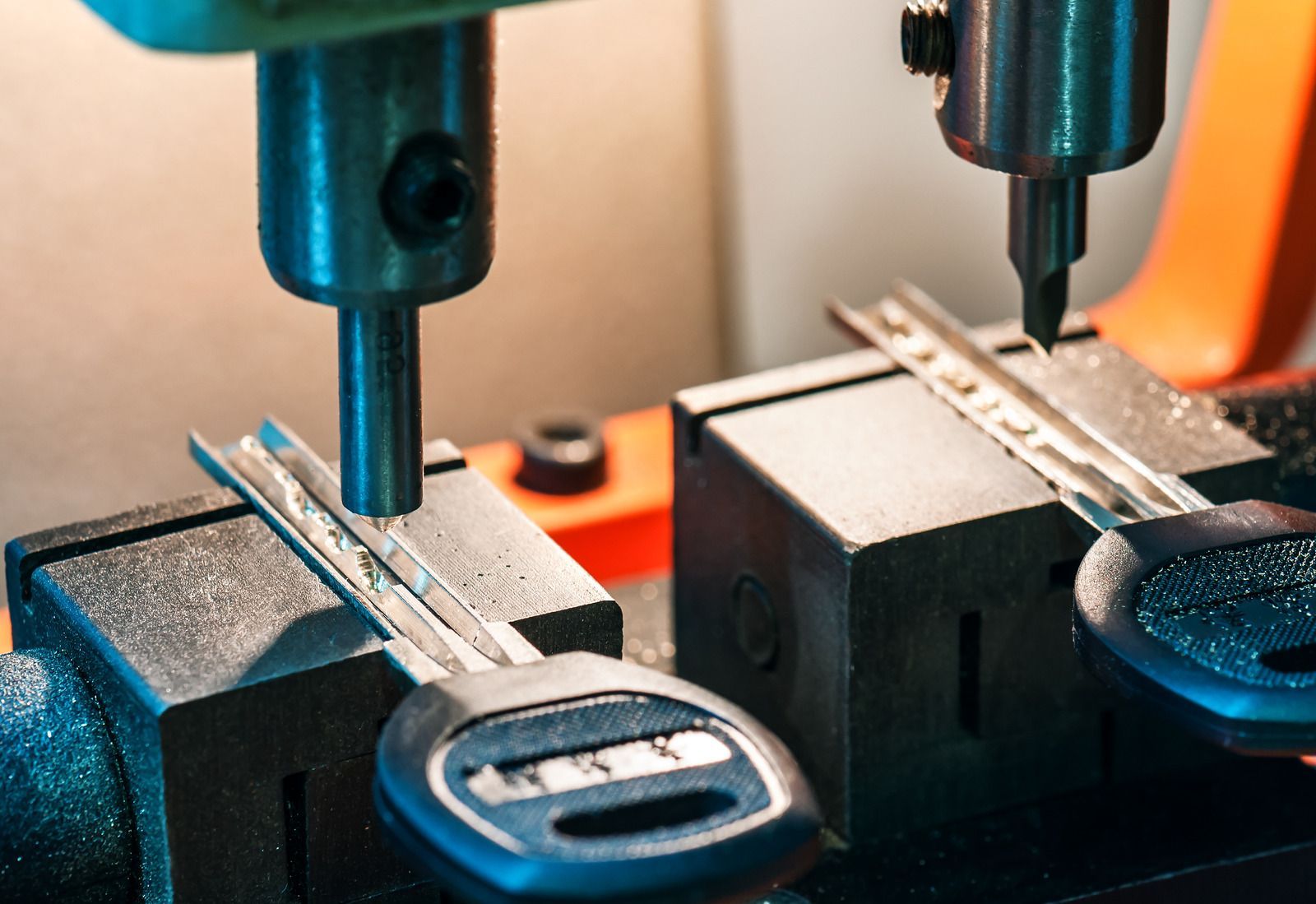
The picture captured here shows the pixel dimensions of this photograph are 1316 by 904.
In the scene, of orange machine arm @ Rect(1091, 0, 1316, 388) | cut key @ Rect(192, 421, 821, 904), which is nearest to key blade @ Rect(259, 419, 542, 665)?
cut key @ Rect(192, 421, 821, 904)

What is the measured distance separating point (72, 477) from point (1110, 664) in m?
1.25

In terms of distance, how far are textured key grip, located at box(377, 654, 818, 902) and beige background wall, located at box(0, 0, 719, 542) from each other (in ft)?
3.24

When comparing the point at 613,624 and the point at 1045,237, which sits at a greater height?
the point at 1045,237

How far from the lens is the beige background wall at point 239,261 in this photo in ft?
5.01

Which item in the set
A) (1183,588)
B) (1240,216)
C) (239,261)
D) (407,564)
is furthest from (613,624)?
(239,261)

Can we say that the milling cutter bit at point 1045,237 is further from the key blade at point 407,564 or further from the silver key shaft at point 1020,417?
the key blade at point 407,564

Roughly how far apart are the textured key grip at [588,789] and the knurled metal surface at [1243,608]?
0.15m

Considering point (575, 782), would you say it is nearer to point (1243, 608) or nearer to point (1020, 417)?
point (1243, 608)

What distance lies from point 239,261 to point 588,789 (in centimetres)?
122

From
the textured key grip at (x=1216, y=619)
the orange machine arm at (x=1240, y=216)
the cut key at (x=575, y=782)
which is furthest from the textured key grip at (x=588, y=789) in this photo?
the orange machine arm at (x=1240, y=216)

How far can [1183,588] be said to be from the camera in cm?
61

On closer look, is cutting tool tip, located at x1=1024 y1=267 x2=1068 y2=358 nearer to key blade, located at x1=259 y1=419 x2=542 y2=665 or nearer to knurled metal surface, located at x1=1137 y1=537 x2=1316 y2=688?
knurled metal surface, located at x1=1137 y1=537 x2=1316 y2=688

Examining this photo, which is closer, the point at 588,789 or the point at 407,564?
the point at 588,789

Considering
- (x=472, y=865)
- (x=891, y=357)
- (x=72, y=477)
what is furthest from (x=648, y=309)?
(x=472, y=865)
